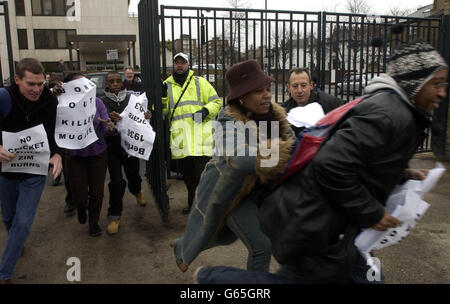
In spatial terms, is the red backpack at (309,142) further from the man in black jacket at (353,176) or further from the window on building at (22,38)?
the window on building at (22,38)

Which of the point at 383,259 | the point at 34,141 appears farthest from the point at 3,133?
the point at 383,259

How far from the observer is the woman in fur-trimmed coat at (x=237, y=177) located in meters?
2.50

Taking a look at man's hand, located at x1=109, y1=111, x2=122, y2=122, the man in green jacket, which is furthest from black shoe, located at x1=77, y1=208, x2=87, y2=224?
the man in green jacket

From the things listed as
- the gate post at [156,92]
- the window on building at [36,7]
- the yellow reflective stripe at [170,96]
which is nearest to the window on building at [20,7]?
the window on building at [36,7]

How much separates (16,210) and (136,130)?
5.49 ft

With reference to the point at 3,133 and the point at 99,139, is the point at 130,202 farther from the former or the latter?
the point at 3,133

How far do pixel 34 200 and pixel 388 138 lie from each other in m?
3.08

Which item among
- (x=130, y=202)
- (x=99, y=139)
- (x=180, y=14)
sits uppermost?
(x=180, y=14)

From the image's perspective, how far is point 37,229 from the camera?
484 centimetres

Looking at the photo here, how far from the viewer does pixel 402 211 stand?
1937 millimetres

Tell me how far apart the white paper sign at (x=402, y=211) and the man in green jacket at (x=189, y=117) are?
3240 millimetres

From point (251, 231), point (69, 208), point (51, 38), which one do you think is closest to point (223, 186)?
point (251, 231)

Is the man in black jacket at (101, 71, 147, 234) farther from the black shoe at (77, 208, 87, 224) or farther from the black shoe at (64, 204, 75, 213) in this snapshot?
the black shoe at (64, 204, 75, 213)

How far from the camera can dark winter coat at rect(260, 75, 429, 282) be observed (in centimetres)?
178
